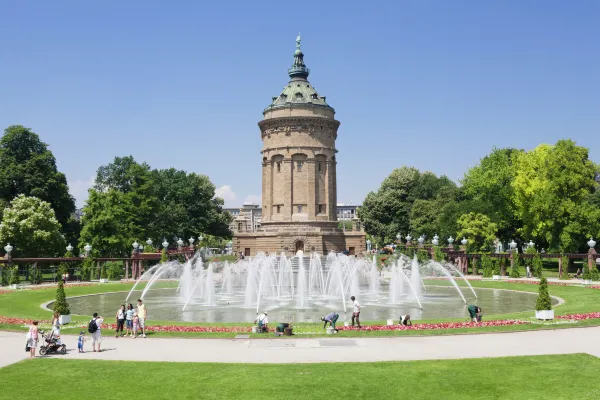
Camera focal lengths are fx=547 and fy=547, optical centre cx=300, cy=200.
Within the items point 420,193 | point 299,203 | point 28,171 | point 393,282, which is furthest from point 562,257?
point 28,171

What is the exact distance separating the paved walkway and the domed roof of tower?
63915 millimetres

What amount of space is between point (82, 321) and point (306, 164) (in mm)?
58043

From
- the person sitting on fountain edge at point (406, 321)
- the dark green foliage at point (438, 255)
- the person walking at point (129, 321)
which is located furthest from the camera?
the dark green foliage at point (438, 255)

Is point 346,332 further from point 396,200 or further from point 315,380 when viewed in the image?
point 396,200

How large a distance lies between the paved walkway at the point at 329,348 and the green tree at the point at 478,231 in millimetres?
46687

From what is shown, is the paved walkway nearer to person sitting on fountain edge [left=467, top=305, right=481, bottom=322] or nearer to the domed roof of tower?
person sitting on fountain edge [left=467, top=305, right=481, bottom=322]

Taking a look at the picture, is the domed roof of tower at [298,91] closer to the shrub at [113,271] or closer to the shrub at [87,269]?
the shrub at [113,271]

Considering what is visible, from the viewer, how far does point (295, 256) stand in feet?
240

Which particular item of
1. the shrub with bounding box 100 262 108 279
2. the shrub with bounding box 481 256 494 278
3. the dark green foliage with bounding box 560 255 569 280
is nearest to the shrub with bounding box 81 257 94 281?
the shrub with bounding box 100 262 108 279

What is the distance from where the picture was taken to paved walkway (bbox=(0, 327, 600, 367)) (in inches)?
689

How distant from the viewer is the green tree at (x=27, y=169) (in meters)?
63.8

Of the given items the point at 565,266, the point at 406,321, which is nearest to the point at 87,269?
the point at 406,321

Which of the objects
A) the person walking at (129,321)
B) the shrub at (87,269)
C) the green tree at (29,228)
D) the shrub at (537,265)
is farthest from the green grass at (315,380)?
the green tree at (29,228)

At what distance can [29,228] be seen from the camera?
5597cm
